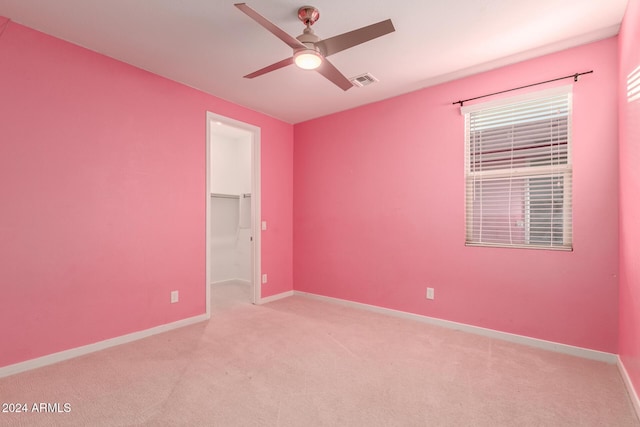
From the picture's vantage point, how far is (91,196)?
2.61 m

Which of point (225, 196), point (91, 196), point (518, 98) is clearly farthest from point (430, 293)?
point (225, 196)

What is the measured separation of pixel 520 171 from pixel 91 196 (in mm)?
3890

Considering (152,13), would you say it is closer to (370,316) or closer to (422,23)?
(422,23)

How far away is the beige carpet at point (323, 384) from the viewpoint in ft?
→ 5.70

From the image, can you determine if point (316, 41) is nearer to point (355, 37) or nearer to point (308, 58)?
point (308, 58)

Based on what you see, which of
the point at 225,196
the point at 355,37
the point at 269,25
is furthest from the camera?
the point at 225,196

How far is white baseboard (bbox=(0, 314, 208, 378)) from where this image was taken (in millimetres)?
2213

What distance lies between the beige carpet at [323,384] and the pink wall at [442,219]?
412mm

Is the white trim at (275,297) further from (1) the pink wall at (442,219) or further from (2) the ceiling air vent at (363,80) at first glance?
(2) the ceiling air vent at (363,80)

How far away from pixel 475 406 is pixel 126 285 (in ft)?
9.87

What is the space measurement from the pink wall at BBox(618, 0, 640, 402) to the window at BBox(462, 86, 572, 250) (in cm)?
39

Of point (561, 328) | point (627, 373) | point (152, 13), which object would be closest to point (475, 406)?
point (627, 373)

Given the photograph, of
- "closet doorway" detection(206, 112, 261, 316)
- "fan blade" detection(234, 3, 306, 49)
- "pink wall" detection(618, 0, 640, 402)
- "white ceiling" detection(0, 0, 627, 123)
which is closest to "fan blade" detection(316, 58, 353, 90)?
"fan blade" detection(234, 3, 306, 49)

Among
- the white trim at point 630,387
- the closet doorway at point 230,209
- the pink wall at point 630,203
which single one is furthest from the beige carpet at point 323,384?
the closet doorway at point 230,209
